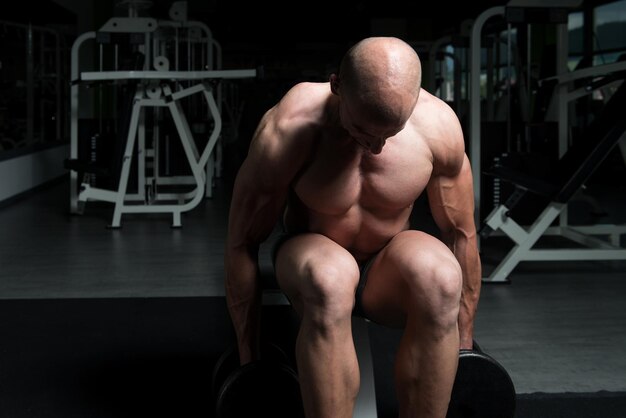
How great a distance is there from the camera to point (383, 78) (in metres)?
1.19

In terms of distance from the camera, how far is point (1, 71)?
5.88 m

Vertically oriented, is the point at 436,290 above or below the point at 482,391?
above

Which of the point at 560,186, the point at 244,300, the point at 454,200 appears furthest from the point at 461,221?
the point at 560,186

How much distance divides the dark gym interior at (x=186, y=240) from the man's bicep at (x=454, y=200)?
0.93 ft

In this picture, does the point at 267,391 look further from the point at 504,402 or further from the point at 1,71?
the point at 1,71

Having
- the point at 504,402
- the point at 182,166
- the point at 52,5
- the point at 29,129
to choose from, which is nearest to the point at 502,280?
the point at 504,402

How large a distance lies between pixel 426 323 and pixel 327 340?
0.54ft

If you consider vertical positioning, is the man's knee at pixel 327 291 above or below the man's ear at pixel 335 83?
below

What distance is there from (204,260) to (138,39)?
1.82 m

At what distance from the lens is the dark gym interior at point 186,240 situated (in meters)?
2.04

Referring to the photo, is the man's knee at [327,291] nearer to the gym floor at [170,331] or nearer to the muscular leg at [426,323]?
the muscular leg at [426,323]

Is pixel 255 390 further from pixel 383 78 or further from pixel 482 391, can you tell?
pixel 383 78

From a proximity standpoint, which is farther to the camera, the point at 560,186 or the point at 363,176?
the point at 560,186

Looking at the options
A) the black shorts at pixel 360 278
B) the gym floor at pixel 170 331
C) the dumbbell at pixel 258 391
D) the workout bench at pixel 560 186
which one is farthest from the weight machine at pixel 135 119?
the dumbbell at pixel 258 391
